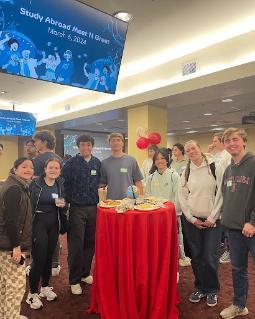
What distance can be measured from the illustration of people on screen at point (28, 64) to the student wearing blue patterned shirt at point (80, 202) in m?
0.81

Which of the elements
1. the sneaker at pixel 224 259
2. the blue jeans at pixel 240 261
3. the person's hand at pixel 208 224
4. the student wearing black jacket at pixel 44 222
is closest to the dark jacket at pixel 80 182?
the student wearing black jacket at pixel 44 222

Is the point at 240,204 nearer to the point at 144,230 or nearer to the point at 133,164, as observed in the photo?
the point at 144,230

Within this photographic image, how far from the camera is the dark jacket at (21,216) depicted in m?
2.22

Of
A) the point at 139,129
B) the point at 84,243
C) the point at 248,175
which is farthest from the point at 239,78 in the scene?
the point at 84,243

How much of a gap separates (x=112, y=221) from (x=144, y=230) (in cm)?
26

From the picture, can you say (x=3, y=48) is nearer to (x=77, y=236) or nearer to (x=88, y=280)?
(x=77, y=236)

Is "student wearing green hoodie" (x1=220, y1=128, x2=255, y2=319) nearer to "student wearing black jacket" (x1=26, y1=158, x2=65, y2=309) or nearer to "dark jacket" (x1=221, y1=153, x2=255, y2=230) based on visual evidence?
"dark jacket" (x1=221, y1=153, x2=255, y2=230)

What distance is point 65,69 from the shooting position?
9.77 ft

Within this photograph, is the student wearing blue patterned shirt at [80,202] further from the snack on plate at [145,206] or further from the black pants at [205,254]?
the black pants at [205,254]

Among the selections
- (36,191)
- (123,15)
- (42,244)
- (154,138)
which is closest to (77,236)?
(42,244)

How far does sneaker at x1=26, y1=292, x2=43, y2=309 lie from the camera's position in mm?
2791

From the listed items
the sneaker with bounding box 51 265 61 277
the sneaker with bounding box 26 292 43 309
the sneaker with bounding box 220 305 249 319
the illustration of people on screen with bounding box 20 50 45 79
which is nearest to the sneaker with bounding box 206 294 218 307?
the sneaker with bounding box 220 305 249 319

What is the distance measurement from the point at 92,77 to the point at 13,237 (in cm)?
174

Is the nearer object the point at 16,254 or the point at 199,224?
the point at 16,254
